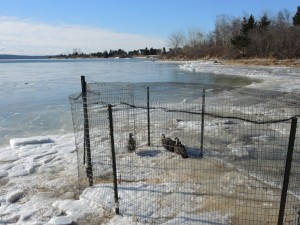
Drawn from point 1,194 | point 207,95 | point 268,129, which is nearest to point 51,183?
point 1,194

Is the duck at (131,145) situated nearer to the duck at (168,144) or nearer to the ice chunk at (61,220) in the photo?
the duck at (168,144)

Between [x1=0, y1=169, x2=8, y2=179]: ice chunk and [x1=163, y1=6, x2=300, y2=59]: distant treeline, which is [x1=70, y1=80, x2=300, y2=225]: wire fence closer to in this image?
[x1=0, y1=169, x2=8, y2=179]: ice chunk

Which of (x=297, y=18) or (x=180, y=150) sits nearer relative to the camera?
(x=180, y=150)

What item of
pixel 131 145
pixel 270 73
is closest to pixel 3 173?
pixel 131 145

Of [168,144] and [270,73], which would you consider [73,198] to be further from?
[270,73]

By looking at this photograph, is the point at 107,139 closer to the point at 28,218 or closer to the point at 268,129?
the point at 28,218

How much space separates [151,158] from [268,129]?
4226 mm

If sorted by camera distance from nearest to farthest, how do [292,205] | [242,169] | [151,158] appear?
[292,205] → [242,169] → [151,158]

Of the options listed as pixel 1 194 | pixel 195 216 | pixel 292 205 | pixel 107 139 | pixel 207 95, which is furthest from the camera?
pixel 207 95

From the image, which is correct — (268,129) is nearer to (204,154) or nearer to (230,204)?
(204,154)

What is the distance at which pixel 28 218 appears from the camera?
5.37 meters

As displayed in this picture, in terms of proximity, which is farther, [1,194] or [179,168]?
[179,168]

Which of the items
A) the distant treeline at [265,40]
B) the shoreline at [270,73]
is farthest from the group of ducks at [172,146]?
the distant treeline at [265,40]

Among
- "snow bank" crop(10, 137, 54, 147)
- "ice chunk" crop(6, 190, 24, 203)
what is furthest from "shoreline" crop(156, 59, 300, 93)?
"ice chunk" crop(6, 190, 24, 203)
